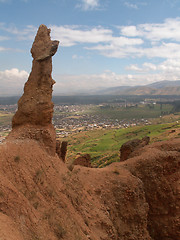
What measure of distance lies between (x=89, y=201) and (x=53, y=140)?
6.14 meters

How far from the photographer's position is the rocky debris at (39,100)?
17.8 meters

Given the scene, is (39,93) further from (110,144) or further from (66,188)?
(110,144)

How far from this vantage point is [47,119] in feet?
60.2

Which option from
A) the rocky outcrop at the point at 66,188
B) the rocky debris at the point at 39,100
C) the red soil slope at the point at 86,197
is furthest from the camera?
the rocky debris at the point at 39,100

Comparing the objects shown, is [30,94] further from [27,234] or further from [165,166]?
[165,166]

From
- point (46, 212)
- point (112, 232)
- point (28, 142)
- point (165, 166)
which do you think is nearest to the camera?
point (46, 212)

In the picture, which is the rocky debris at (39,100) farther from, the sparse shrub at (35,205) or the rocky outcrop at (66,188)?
the sparse shrub at (35,205)

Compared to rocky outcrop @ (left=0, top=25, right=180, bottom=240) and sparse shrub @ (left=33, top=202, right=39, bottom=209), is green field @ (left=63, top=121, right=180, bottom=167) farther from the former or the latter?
sparse shrub @ (left=33, top=202, right=39, bottom=209)

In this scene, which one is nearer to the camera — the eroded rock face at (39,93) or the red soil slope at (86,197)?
the red soil slope at (86,197)

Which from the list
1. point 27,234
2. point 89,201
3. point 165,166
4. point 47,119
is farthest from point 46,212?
point 165,166

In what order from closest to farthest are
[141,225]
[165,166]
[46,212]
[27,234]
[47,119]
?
[27,234] < [46,212] < [141,225] < [47,119] < [165,166]

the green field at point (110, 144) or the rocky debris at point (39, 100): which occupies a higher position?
the rocky debris at point (39, 100)

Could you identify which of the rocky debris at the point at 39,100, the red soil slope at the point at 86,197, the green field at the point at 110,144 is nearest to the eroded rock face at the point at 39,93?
the rocky debris at the point at 39,100

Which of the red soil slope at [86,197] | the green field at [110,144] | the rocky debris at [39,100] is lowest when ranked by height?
the green field at [110,144]
